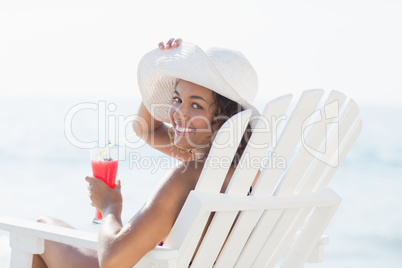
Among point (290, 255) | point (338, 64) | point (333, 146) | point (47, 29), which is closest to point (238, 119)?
point (333, 146)

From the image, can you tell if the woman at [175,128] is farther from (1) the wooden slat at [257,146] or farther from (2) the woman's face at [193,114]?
(1) the wooden slat at [257,146]

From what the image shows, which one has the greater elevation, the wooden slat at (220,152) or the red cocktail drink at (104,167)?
the wooden slat at (220,152)

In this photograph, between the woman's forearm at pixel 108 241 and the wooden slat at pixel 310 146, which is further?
the wooden slat at pixel 310 146

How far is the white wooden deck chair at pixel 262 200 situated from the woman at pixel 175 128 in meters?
Answer: 0.08

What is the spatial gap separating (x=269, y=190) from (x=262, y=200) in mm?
67

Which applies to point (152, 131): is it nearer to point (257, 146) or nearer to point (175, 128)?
point (175, 128)

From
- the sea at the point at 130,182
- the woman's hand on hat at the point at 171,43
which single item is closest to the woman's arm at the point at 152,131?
the sea at the point at 130,182

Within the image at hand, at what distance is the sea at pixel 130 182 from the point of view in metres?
7.88

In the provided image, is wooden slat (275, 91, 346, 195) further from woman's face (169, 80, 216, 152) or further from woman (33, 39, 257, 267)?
woman's face (169, 80, 216, 152)

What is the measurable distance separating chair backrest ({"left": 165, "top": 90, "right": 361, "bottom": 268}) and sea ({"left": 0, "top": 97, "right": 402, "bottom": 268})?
816 millimetres

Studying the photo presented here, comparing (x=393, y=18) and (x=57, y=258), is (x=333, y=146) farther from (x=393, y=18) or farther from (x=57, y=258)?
(x=393, y=18)

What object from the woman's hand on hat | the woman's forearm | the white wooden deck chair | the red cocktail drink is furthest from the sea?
the white wooden deck chair

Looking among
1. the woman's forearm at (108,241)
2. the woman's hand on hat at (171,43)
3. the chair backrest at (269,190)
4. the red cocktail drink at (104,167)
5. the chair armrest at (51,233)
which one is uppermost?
the woman's hand on hat at (171,43)

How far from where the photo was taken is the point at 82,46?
92.9 feet
